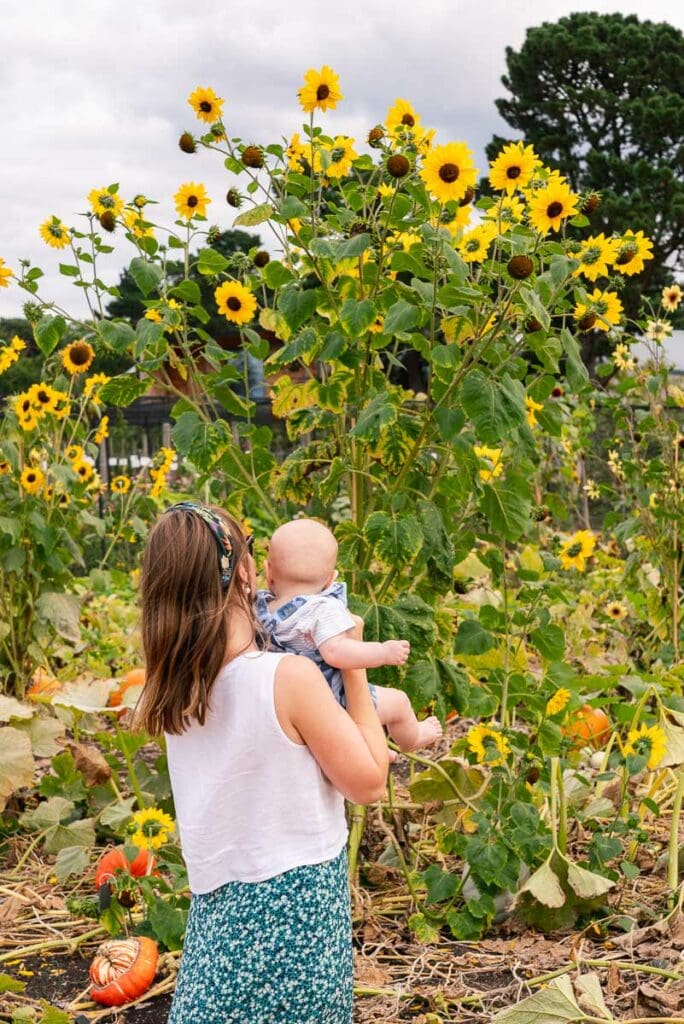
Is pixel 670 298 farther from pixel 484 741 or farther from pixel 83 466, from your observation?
pixel 484 741

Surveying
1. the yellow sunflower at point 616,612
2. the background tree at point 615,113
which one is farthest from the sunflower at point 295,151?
the background tree at point 615,113

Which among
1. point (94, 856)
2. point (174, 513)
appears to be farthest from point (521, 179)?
point (94, 856)

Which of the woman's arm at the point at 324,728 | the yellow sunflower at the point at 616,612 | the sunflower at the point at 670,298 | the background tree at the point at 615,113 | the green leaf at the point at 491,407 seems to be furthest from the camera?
the background tree at the point at 615,113

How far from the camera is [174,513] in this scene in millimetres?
1600

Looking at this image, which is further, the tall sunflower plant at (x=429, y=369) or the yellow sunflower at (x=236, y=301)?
the yellow sunflower at (x=236, y=301)

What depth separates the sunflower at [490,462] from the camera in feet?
8.83

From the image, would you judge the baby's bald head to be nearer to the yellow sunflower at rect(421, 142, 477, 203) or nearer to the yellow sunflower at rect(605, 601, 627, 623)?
the yellow sunflower at rect(421, 142, 477, 203)

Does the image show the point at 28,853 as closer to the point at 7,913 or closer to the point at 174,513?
the point at 7,913

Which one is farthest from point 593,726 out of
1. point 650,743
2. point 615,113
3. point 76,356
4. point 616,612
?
point 615,113

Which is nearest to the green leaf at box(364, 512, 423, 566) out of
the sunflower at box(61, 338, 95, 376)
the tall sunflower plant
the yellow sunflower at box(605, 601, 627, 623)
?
the tall sunflower plant

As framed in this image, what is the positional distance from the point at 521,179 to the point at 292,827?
1442mm

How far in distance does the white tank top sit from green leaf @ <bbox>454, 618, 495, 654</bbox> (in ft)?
3.29

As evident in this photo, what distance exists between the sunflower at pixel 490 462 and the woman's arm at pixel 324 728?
1196mm

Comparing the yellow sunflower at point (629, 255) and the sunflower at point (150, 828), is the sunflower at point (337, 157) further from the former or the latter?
Answer: the sunflower at point (150, 828)
